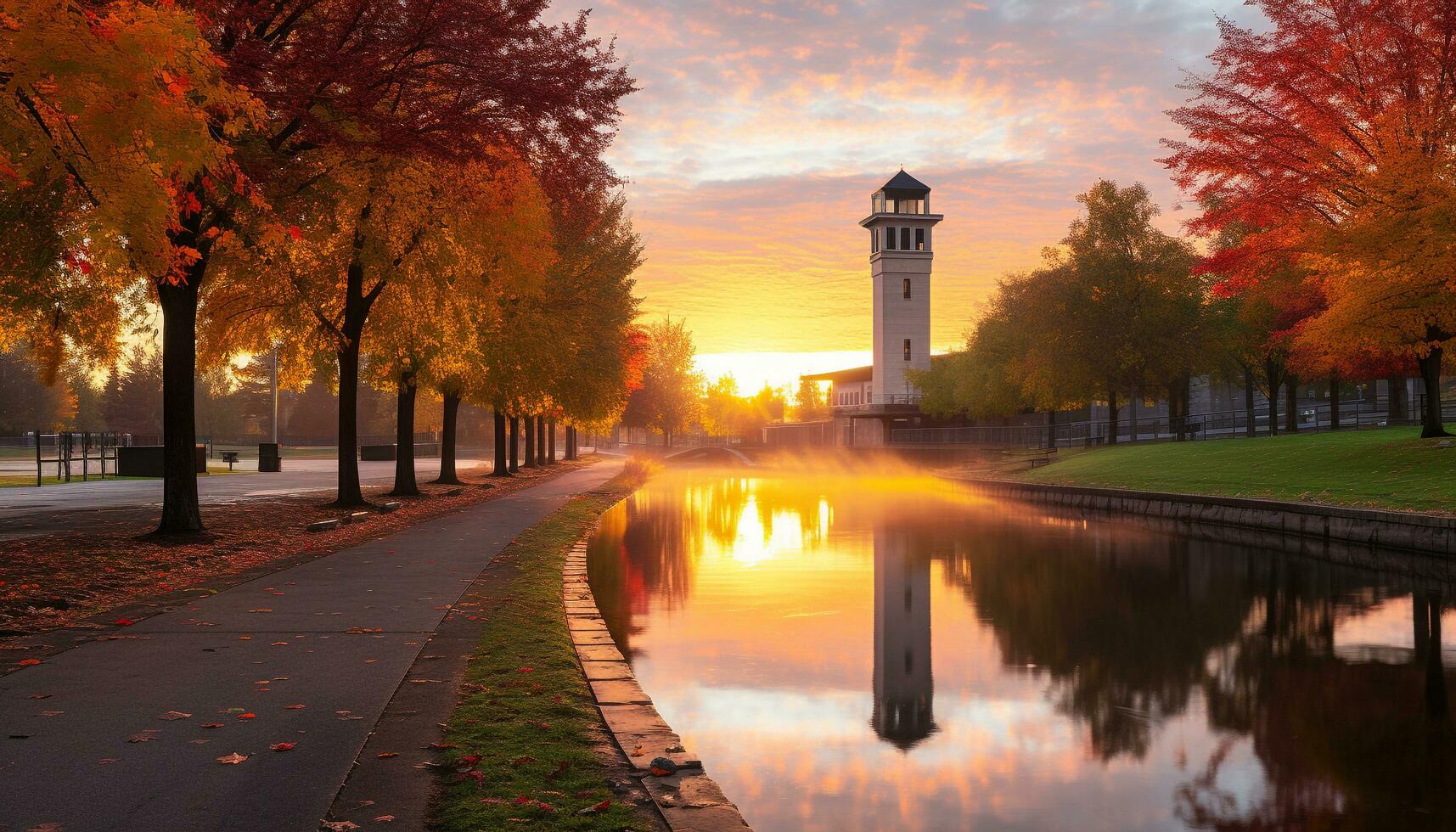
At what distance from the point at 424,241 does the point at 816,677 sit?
48.2 ft

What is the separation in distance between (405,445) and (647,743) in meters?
22.8

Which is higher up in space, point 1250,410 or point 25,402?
point 25,402

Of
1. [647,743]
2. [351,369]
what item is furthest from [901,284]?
[647,743]

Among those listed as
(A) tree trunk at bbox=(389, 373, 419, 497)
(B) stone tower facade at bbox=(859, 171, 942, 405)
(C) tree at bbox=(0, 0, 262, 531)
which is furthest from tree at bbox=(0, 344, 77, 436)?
(C) tree at bbox=(0, 0, 262, 531)

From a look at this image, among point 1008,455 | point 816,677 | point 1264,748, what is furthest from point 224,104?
point 1008,455

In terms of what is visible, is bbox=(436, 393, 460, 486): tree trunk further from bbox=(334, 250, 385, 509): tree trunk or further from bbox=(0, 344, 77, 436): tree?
bbox=(0, 344, 77, 436): tree

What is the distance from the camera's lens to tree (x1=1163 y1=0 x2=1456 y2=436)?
2506 cm

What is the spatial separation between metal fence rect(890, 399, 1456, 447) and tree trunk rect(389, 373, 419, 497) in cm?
3595

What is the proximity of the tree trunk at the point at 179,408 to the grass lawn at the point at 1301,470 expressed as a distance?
2138 cm

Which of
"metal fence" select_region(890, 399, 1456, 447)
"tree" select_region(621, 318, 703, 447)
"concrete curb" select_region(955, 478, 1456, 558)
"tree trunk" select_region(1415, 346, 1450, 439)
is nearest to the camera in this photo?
"concrete curb" select_region(955, 478, 1456, 558)

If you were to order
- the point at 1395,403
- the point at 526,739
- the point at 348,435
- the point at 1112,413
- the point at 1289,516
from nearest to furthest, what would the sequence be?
the point at 526,739, the point at 1289,516, the point at 348,435, the point at 1395,403, the point at 1112,413

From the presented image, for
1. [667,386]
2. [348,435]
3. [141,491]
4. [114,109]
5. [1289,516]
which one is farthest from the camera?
[667,386]

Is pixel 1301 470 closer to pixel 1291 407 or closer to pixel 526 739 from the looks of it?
pixel 1291 407

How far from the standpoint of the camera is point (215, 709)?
6387mm
